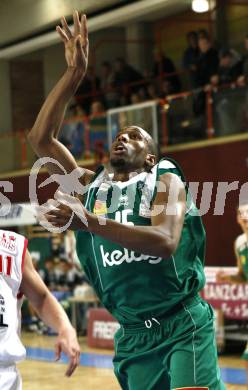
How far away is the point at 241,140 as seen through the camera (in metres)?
14.2

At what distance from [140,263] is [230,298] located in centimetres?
867

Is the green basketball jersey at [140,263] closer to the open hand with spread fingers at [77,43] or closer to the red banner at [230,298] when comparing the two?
the open hand with spread fingers at [77,43]

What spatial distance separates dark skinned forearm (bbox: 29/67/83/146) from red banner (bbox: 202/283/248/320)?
27.0 ft

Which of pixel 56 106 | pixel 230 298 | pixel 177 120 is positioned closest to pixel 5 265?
pixel 56 106

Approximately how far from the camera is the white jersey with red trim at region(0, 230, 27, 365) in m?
3.76

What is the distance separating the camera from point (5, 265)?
385 centimetres

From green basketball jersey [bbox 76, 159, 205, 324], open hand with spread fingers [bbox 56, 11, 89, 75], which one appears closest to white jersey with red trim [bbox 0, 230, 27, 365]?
green basketball jersey [bbox 76, 159, 205, 324]

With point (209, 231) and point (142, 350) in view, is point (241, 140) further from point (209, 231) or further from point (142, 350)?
point (142, 350)

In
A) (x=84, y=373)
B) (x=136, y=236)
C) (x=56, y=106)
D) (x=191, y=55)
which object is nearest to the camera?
(x=136, y=236)

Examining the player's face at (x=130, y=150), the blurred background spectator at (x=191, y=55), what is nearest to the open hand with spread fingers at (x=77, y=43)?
the player's face at (x=130, y=150)

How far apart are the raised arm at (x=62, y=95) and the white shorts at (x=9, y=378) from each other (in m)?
1.33

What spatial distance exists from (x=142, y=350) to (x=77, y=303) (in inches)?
473

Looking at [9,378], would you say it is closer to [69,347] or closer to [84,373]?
[69,347]

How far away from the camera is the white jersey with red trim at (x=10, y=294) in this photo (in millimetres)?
3758
